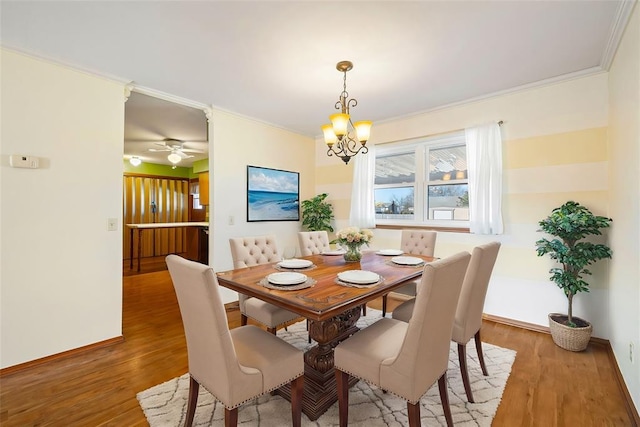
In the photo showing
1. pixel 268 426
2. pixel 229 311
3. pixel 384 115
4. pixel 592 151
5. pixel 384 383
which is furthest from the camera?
pixel 384 115

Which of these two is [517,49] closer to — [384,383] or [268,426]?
[384,383]

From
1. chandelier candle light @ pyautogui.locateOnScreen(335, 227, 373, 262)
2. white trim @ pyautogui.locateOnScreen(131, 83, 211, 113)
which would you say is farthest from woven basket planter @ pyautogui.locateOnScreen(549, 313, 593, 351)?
white trim @ pyautogui.locateOnScreen(131, 83, 211, 113)

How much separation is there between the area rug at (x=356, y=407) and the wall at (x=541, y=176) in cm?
123

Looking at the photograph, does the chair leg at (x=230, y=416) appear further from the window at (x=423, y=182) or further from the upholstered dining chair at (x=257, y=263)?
the window at (x=423, y=182)

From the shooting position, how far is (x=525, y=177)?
296cm

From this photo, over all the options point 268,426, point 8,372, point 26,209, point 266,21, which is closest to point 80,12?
point 266,21

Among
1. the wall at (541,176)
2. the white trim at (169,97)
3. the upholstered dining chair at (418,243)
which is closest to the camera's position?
the wall at (541,176)

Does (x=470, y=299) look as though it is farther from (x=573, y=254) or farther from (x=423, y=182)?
(x=423, y=182)

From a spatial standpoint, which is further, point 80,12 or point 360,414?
point 80,12

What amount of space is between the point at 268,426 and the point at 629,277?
2540mm

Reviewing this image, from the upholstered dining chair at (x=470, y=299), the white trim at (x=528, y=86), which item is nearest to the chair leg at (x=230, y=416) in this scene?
the upholstered dining chair at (x=470, y=299)

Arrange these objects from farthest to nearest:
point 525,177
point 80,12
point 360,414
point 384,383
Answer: point 525,177, point 80,12, point 360,414, point 384,383

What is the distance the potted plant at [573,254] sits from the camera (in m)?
2.34

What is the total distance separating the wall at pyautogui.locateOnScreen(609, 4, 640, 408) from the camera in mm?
1718
